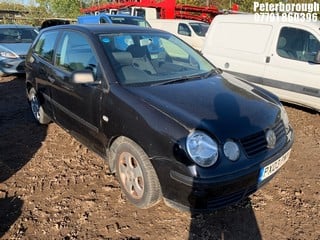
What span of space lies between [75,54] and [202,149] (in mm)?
2092

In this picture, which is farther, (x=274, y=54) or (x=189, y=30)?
(x=189, y=30)

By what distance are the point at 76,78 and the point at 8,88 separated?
5.62 metres

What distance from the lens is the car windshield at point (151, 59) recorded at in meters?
3.25

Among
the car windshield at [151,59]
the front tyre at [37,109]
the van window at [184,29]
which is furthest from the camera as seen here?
the van window at [184,29]

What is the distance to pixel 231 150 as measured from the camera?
8.23 ft

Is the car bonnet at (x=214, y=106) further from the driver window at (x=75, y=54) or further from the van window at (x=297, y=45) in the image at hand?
the van window at (x=297, y=45)

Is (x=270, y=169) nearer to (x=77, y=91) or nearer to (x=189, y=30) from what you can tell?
(x=77, y=91)

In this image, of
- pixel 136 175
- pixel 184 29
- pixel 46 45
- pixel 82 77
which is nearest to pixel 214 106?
pixel 136 175

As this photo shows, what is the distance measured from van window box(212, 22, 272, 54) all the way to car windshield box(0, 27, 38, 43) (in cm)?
624

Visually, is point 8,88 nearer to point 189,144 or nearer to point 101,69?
point 101,69

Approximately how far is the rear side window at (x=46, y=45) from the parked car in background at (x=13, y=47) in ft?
13.8

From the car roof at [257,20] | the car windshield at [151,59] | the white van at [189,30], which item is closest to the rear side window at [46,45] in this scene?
the car windshield at [151,59]

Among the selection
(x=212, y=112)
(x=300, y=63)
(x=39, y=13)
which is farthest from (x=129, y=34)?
(x=39, y=13)

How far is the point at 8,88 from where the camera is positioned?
788cm
